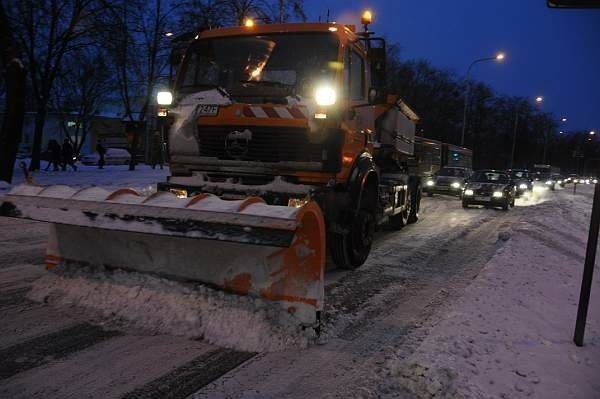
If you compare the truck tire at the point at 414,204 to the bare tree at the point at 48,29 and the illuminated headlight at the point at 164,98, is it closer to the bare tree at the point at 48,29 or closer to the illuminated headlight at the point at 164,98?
the illuminated headlight at the point at 164,98

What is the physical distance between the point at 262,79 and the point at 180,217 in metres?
2.81

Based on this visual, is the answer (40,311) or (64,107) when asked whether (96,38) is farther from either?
(64,107)

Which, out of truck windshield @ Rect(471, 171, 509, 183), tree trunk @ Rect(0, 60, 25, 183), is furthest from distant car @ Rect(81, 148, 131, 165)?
truck windshield @ Rect(471, 171, 509, 183)

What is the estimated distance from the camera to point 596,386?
3514 millimetres

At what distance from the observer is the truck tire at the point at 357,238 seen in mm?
6637

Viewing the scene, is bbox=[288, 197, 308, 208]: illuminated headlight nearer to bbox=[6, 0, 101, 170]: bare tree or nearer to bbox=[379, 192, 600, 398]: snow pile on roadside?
bbox=[379, 192, 600, 398]: snow pile on roadside

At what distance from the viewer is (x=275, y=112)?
589cm

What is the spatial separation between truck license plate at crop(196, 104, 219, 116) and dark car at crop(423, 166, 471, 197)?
725 inches

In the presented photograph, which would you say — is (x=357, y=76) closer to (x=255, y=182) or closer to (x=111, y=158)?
(x=255, y=182)

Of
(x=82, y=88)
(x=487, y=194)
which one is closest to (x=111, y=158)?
(x=82, y=88)

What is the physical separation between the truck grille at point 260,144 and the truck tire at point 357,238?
1.23 m

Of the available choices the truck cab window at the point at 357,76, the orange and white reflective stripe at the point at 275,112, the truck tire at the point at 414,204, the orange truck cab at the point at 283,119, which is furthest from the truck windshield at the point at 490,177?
the orange and white reflective stripe at the point at 275,112

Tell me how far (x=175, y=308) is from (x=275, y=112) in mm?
2587

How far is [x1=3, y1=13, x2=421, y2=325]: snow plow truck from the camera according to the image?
4195 mm
